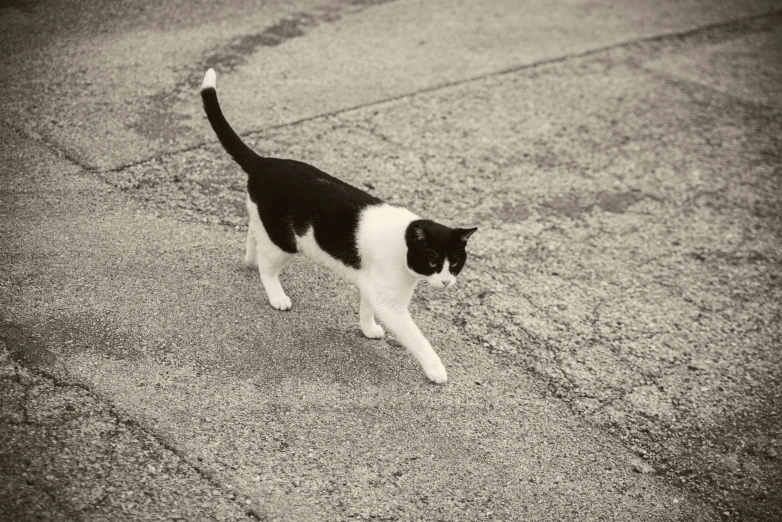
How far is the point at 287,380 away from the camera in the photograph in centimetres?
302

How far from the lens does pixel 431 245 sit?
9.09ft

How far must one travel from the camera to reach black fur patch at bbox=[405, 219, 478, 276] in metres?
2.76

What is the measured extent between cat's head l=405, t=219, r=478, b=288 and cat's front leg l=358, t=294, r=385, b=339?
18.5 inches

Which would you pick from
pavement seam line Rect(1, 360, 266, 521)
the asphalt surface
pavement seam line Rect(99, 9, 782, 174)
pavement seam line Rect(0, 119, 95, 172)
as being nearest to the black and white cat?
the asphalt surface

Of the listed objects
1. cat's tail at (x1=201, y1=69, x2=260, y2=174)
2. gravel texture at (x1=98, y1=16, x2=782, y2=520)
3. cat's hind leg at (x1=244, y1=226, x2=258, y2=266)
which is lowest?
gravel texture at (x1=98, y1=16, x2=782, y2=520)

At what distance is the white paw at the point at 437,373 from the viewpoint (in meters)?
3.10

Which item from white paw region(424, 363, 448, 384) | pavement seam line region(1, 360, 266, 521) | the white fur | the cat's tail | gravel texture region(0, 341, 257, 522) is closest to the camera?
gravel texture region(0, 341, 257, 522)

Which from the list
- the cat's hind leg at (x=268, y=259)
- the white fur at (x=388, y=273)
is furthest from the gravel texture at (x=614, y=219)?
the cat's hind leg at (x=268, y=259)

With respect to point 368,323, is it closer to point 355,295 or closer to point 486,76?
point 355,295

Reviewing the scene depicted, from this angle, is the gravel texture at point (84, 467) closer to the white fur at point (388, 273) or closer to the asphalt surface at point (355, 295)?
the asphalt surface at point (355, 295)

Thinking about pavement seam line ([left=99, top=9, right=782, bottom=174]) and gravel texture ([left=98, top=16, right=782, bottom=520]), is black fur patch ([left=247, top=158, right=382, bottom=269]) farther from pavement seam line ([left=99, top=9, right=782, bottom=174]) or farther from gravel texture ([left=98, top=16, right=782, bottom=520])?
pavement seam line ([left=99, top=9, right=782, bottom=174])

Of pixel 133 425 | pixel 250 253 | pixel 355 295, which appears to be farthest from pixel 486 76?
pixel 133 425

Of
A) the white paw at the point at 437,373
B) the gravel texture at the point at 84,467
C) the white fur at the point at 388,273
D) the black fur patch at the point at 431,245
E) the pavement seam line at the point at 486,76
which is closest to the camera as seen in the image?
the gravel texture at the point at 84,467

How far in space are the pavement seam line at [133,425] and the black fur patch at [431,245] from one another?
1.22 meters
